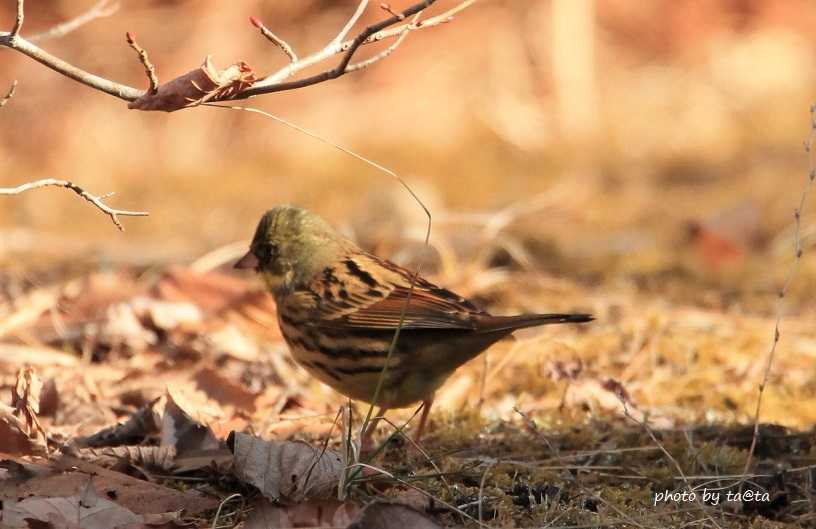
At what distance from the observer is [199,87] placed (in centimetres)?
283

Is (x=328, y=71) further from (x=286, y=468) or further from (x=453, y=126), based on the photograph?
(x=453, y=126)

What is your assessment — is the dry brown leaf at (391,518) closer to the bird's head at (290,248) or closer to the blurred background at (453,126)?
the bird's head at (290,248)

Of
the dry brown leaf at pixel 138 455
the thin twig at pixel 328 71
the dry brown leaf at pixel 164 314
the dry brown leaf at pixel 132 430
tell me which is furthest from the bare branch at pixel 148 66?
the dry brown leaf at pixel 164 314

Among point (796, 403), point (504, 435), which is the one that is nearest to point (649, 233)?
point (796, 403)

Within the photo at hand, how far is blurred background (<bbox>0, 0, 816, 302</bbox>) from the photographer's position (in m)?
9.30

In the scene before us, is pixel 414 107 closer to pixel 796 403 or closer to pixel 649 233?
pixel 649 233

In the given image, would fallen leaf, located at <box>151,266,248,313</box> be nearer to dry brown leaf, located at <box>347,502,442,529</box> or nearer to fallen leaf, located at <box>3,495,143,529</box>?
fallen leaf, located at <box>3,495,143,529</box>

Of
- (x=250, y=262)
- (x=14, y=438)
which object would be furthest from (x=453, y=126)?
(x=14, y=438)

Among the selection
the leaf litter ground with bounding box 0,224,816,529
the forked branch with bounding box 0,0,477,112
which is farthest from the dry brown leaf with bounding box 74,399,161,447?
the forked branch with bounding box 0,0,477,112

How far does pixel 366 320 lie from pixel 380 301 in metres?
0.14

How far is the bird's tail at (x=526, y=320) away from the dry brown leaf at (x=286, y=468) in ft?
2.84

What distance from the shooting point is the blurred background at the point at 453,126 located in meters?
9.30

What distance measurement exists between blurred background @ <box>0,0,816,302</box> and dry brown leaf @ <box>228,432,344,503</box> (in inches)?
194

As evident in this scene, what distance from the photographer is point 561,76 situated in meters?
11.9
